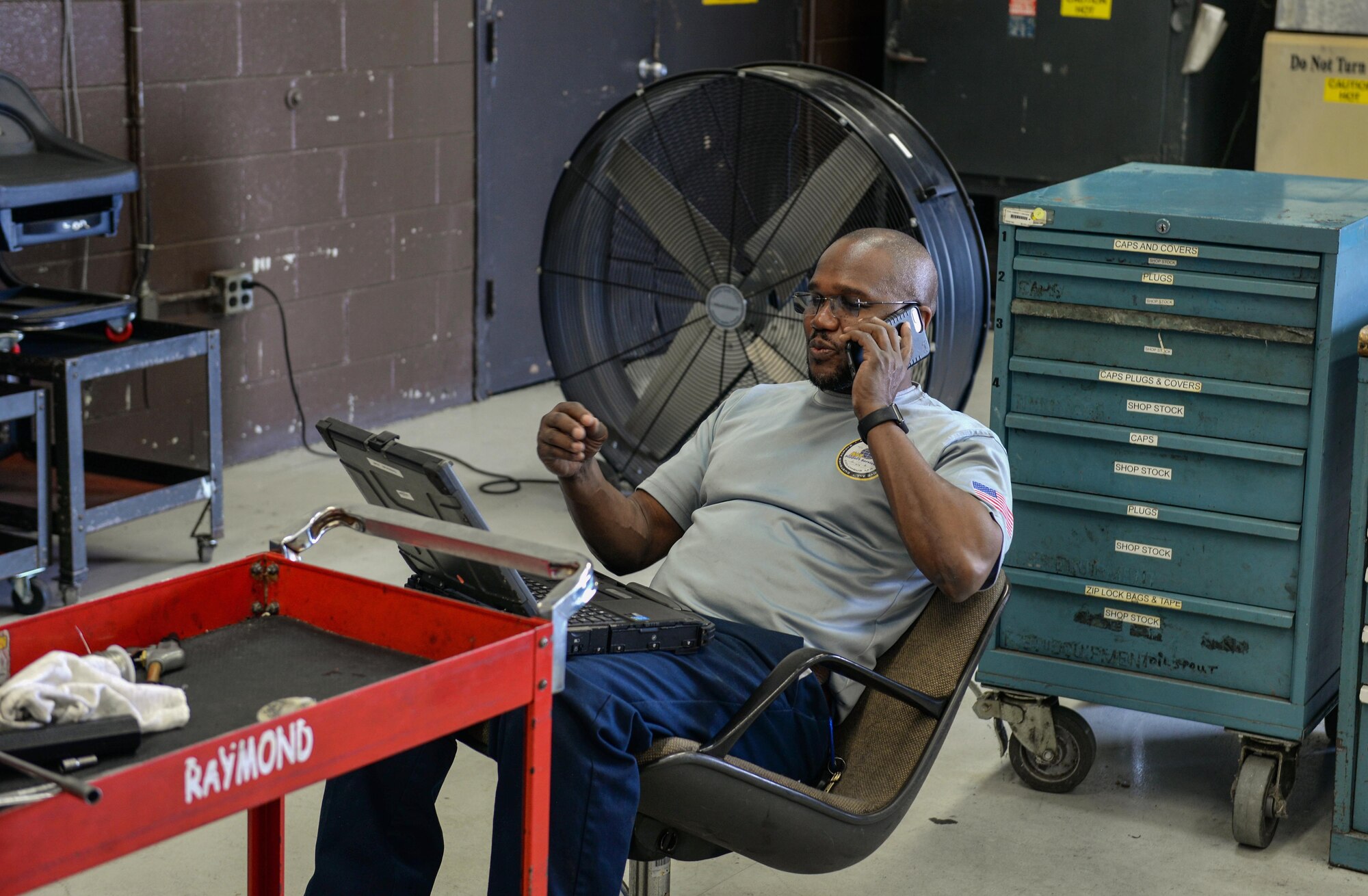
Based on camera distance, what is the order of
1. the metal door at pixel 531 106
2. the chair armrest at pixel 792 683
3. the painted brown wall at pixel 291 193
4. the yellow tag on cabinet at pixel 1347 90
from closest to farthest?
the chair armrest at pixel 792 683, the painted brown wall at pixel 291 193, the metal door at pixel 531 106, the yellow tag on cabinet at pixel 1347 90

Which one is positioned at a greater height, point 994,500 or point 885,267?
point 885,267

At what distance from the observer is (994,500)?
2180mm

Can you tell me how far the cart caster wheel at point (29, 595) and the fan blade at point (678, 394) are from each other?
5.02 feet

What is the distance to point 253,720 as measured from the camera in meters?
1.50

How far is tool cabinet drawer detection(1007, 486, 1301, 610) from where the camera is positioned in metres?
2.66

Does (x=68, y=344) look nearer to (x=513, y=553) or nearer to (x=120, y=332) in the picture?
(x=120, y=332)

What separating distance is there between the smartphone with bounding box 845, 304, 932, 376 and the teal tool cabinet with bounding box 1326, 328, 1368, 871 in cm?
68

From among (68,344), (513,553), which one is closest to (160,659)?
(513,553)

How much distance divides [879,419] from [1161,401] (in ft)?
2.40

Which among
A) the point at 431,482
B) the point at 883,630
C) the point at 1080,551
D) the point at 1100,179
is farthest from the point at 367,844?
the point at 1100,179

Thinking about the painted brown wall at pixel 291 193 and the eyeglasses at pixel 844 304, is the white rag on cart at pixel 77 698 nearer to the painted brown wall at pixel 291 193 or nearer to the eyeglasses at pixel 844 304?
the eyeglasses at pixel 844 304

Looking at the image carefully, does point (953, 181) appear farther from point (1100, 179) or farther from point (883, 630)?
point (883, 630)

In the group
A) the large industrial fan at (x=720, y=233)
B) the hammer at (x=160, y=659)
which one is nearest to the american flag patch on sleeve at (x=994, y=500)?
the hammer at (x=160, y=659)

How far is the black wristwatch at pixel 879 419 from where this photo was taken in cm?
221
